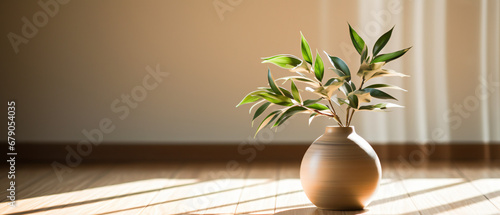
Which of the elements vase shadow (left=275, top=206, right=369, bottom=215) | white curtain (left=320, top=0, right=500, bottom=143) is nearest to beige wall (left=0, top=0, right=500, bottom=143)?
white curtain (left=320, top=0, right=500, bottom=143)

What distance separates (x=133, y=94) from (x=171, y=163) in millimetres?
415

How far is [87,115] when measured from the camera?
312 cm

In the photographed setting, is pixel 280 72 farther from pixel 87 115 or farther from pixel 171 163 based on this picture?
pixel 87 115

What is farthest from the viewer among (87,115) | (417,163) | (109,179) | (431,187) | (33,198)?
(87,115)

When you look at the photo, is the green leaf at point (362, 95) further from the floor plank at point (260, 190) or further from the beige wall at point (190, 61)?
the beige wall at point (190, 61)

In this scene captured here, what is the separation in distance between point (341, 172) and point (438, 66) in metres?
1.54

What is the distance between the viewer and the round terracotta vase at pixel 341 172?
1.73 m

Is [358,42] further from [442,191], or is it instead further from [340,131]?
[442,191]

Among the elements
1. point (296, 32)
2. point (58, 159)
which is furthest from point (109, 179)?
point (296, 32)

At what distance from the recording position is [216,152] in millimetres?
3096

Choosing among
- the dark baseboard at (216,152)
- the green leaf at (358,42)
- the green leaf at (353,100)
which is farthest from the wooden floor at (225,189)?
the green leaf at (358,42)

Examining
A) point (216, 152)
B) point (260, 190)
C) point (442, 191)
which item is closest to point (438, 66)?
point (442, 191)

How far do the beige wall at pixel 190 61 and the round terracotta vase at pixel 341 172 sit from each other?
1.28 metres

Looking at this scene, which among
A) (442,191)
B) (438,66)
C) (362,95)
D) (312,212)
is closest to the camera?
(362,95)
